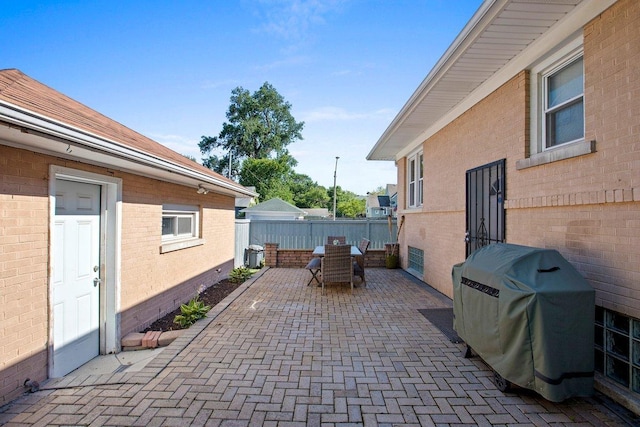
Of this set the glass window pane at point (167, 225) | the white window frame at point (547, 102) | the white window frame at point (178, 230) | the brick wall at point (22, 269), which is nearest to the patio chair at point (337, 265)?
the white window frame at point (178, 230)

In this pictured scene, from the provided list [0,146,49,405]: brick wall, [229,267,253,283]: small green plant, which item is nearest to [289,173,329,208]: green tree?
[229,267,253,283]: small green plant

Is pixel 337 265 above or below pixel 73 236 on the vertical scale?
below

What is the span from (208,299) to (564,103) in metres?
7.08

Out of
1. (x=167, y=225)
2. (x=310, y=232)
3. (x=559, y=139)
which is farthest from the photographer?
(x=310, y=232)

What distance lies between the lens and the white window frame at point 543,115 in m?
3.46

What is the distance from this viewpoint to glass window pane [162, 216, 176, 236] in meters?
6.58

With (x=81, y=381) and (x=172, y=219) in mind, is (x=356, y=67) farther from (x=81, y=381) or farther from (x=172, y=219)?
(x=81, y=381)

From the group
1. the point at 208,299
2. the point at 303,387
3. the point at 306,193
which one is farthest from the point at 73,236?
the point at 306,193

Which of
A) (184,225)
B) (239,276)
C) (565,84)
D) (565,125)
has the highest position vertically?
(565,84)

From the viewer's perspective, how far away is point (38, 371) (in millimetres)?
3334

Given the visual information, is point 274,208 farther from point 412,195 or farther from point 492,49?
point 492,49

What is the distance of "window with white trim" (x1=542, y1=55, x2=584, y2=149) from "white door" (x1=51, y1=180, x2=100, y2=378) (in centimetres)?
598

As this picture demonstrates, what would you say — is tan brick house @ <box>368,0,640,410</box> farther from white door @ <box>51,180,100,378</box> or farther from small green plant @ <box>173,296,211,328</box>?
white door @ <box>51,180,100,378</box>

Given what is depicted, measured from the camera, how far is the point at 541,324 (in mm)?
2553
